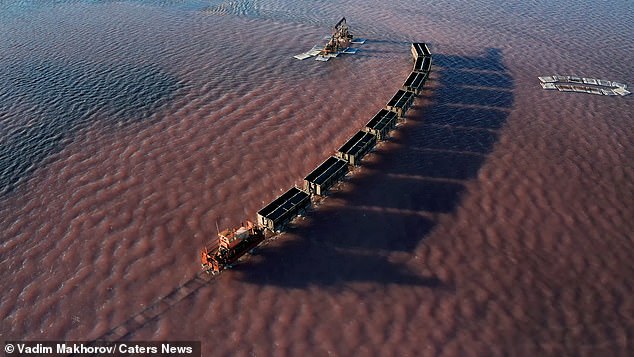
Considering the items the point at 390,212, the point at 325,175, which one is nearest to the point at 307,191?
the point at 325,175

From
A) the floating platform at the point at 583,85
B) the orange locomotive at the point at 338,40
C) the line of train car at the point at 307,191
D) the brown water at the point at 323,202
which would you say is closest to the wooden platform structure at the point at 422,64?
the brown water at the point at 323,202

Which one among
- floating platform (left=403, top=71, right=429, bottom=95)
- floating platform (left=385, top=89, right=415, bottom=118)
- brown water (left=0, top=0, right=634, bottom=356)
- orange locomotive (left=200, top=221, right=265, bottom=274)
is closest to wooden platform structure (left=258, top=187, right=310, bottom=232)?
orange locomotive (left=200, top=221, right=265, bottom=274)

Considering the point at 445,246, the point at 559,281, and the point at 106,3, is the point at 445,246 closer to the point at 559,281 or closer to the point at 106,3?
the point at 559,281

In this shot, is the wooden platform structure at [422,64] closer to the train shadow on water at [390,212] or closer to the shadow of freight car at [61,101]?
the train shadow on water at [390,212]

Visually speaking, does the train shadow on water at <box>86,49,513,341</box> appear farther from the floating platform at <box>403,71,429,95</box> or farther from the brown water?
the floating platform at <box>403,71,429,95</box>

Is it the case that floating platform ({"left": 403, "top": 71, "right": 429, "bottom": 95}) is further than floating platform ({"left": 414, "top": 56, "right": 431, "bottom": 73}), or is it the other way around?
floating platform ({"left": 414, "top": 56, "right": 431, "bottom": 73})

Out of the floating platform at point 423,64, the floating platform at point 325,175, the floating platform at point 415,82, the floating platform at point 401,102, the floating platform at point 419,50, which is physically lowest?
the floating platform at point 325,175

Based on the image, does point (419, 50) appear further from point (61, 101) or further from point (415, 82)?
point (61, 101)
